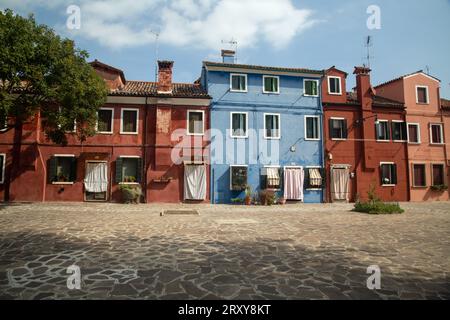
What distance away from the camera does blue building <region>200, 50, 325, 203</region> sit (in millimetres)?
19141

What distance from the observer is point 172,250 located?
6.21 metres

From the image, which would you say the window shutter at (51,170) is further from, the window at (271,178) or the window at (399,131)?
the window at (399,131)

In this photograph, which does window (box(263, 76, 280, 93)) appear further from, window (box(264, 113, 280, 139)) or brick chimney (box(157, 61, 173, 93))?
brick chimney (box(157, 61, 173, 93))

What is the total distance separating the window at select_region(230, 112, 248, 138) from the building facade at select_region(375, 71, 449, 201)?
1345cm

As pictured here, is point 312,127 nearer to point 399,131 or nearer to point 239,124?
point 239,124

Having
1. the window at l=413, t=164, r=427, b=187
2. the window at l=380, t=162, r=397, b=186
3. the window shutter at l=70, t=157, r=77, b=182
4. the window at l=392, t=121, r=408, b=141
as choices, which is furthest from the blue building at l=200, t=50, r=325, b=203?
the window shutter at l=70, t=157, r=77, b=182

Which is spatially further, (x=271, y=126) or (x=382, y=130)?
(x=382, y=130)

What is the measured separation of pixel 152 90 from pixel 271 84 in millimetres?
8808

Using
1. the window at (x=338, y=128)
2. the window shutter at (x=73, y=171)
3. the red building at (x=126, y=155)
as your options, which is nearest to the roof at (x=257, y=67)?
the red building at (x=126, y=155)

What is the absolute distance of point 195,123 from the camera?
19109mm

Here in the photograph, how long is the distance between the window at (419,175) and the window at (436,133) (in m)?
2.63

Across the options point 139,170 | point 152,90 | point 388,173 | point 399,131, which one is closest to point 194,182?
point 139,170
